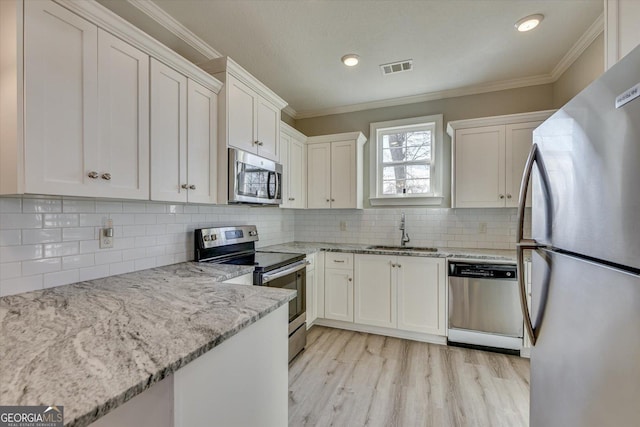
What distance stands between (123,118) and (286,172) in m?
1.84

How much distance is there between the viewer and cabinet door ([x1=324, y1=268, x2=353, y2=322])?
313cm

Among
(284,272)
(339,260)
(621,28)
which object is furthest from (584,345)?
(339,260)

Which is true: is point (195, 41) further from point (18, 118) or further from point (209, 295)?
point (209, 295)

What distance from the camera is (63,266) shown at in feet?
4.84

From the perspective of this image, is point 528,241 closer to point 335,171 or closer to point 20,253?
point 20,253

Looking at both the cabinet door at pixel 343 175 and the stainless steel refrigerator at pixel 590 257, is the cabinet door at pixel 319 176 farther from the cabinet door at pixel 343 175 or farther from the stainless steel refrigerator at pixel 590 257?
the stainless steel refrigerator at pixel 590 257

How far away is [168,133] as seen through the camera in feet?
5.70

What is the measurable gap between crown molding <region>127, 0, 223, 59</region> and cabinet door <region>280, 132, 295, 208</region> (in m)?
1.03

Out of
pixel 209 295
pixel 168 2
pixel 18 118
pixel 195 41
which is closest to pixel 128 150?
pixel 18 118

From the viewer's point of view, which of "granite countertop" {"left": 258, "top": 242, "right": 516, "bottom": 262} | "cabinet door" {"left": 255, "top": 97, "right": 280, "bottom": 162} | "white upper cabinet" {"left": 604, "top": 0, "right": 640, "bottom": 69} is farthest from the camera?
"granite countertop" {"left": 258, "top": 242, "right": 516, "bottom": 262}

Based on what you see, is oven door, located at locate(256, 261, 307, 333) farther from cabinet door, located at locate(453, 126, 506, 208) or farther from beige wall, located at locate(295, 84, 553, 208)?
cabinet door, located at locate(453, 126, 506, 208)

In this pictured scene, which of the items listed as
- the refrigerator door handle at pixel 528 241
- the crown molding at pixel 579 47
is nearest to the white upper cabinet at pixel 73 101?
the refrigerator door handle at pixel 528 241

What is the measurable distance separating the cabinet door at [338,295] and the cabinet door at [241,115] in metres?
1.66

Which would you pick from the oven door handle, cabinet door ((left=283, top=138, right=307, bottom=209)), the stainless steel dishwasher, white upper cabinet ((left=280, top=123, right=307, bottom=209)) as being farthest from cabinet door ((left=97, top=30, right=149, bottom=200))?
the stainless steel dishwasher
